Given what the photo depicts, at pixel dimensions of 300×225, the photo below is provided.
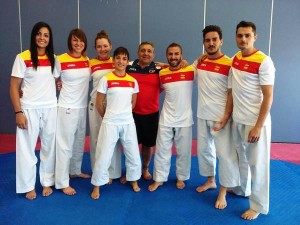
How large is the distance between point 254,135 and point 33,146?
1.98m

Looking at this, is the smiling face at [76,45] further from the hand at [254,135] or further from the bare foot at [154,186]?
the hand at [254,135]

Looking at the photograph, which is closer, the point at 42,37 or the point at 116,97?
the point at 42,37

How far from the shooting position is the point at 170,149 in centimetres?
307

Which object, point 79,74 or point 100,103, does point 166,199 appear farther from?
point 79,74

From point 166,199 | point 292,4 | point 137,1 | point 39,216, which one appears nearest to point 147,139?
point 166,199

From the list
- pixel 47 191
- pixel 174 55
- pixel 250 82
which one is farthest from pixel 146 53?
pixel 47 191

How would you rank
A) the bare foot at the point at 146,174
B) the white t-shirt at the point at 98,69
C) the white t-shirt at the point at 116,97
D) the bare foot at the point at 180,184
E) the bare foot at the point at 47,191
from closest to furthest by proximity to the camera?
the white t-shirt at the point at 116,97 < the bare foot at the point at 47,191 < the white t-shirt at the point at 98,69 < the bare foot at the point at 180,184 < the bare foot at the point at 146,174

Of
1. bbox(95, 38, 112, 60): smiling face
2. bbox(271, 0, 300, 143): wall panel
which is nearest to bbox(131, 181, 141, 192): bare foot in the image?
bbox(95, 38, 112, 60): smiling face

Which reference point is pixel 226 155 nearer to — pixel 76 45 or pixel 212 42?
pixel 212 42

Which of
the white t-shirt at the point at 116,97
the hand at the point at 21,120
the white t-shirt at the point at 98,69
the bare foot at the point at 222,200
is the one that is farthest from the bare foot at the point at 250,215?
the hand at the point at 21,120

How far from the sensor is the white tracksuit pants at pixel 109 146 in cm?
279

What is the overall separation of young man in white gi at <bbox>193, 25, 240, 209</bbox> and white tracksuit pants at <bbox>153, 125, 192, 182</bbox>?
0.91ft

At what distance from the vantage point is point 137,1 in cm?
461

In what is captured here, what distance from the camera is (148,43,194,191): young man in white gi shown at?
114 inches
